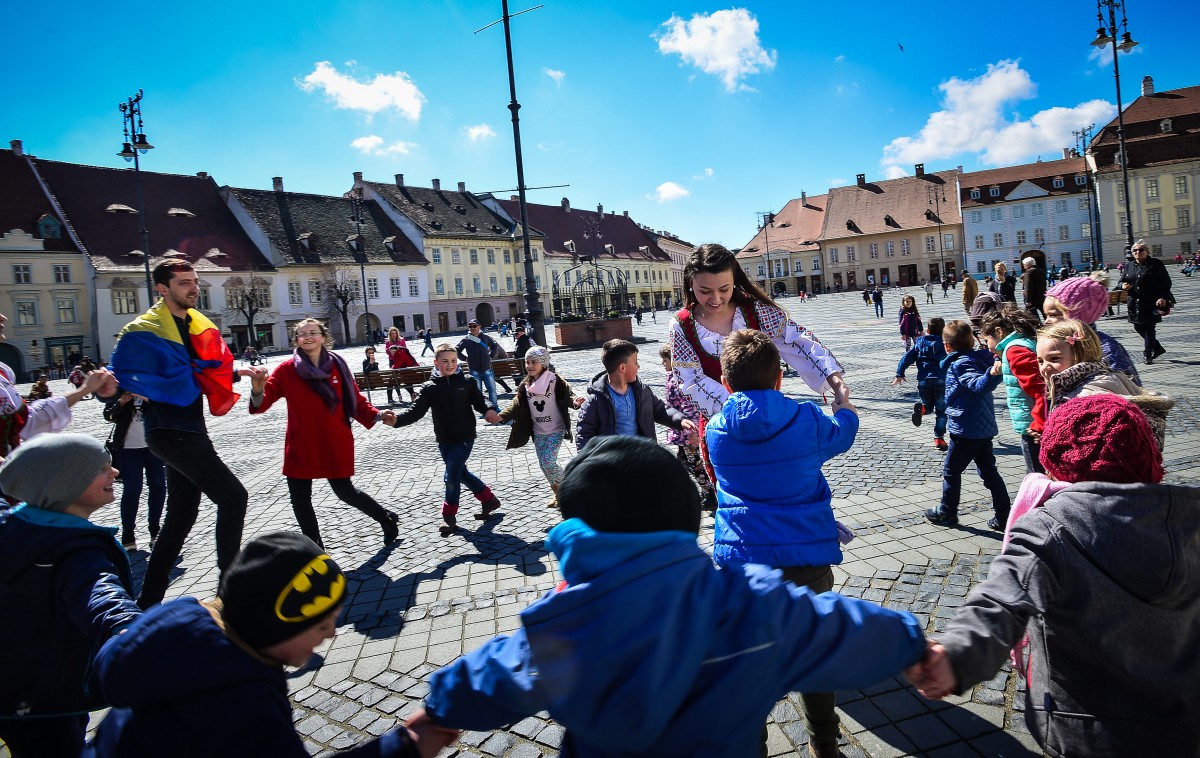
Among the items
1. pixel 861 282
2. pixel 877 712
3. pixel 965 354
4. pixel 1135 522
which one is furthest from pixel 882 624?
pixel 861 282

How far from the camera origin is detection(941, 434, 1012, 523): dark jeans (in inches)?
186

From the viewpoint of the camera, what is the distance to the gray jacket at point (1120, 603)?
1.68 meters

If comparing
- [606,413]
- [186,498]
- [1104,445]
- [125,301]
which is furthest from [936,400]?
[125,301]

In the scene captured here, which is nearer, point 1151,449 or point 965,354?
point 1151,449

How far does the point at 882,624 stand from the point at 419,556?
443 cm

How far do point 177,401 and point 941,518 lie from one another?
5258mm

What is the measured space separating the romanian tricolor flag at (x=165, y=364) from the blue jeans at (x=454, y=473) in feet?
6.80

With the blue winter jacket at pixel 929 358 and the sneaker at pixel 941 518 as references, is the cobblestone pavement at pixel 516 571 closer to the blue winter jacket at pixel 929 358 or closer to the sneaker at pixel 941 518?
the sneaker at pixel 941 518

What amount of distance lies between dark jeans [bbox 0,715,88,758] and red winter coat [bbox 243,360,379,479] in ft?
9.78

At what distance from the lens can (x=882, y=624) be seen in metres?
1.52

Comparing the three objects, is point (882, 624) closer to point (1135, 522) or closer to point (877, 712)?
point (1135, 522)

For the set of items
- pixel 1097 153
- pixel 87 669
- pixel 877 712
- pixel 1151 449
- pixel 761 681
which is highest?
pixel 1097 153

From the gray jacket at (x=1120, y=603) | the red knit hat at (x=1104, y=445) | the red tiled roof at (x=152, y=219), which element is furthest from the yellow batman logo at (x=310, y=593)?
the red tiled roof at (x=152, y=219)

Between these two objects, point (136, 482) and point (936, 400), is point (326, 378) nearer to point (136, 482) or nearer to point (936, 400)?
point (136, 482)
